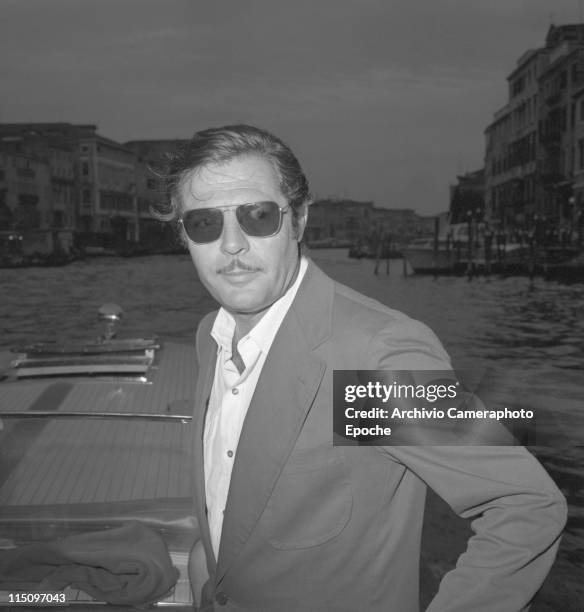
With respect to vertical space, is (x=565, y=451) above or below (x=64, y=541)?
below

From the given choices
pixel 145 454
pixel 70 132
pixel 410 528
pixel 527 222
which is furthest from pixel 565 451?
pixel 70 132

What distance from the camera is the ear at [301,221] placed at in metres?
1.66

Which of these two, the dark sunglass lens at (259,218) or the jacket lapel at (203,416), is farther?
the jacket lapel at (203,416)

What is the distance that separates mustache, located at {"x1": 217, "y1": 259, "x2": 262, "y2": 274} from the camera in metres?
1.52

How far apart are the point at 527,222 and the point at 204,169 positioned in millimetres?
49928

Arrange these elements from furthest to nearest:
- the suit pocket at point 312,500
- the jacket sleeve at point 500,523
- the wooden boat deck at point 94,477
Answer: the wooden boat deck at point 94,477 → the suit pocket at point 312,500 → the jacket sleeve at point 500,523

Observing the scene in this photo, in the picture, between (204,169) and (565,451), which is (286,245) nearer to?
(204,169)

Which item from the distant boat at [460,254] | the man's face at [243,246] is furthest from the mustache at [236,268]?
the distant boat at [460,254]

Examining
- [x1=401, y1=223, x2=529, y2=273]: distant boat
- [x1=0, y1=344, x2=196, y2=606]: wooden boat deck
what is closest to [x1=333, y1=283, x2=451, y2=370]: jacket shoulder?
[x1=0, y1=344, x2=196, y2=606]: wooden boat deck

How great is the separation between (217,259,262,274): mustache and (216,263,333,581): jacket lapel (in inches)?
4.7

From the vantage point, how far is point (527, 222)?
48781mm

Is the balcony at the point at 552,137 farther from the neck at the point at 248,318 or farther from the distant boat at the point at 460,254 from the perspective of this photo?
the neck at the point at 248,318

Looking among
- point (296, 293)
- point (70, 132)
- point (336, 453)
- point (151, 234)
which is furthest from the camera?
point (151, 234)

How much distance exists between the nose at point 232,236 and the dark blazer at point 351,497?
0.52ft
